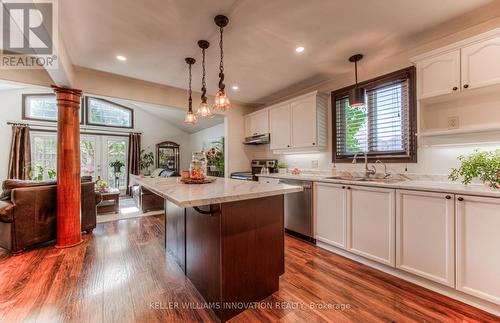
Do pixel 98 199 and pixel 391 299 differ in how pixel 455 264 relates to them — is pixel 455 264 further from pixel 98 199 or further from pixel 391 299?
pixel 98 199

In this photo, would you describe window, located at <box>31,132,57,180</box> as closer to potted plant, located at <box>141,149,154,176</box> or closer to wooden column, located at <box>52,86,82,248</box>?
potted plant, located at <box>141,149,154,176</box>

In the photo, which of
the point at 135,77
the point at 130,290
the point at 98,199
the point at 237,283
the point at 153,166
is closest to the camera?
the point at 237,283

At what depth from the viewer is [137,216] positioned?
436cm

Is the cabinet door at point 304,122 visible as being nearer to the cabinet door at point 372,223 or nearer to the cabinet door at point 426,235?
the cabinet door at point 372,223

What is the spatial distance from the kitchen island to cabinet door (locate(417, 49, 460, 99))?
1788 millimetres

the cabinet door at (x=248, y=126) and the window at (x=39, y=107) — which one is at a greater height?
the window at (x=39, y=107)

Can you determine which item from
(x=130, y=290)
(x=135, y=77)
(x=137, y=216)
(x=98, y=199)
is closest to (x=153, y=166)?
(x=137, y=216)

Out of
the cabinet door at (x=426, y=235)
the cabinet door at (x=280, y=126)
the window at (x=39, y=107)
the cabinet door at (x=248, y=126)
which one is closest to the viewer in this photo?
the cabinet door at (x=426, y=235)

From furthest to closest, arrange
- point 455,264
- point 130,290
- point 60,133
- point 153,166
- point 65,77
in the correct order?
point 153,166 → point 60,133 → point 65,77 → point 130,290 → point 455,264

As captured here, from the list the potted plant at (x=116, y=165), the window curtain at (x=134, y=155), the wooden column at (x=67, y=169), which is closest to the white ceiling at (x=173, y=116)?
the window curtain at (x=134, y=155)

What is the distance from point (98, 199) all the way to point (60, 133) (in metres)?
1.35

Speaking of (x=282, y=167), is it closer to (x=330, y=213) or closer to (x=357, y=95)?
(x=330, y=213)

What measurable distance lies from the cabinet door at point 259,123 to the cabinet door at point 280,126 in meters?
0.13

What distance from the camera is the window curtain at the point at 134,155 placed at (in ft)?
23.9
